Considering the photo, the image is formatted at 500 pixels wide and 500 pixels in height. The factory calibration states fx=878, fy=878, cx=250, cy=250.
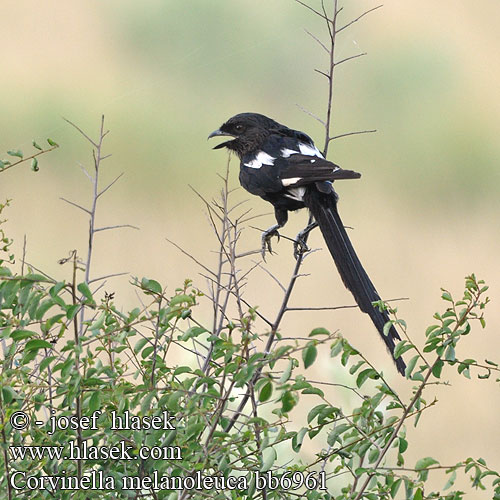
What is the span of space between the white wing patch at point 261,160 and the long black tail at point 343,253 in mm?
329

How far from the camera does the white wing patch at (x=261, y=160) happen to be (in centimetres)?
337

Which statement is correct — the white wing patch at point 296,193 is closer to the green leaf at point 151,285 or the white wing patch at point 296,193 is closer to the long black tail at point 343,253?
the long black tail at point 343,253

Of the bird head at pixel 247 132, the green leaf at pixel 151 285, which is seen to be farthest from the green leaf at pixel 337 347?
the bird head at pixel 247 132

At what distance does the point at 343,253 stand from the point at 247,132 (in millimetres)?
933

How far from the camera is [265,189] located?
331cm

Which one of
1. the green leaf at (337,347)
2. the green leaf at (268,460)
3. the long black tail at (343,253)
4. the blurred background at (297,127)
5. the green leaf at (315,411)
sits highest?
the blurred background at (297,127)

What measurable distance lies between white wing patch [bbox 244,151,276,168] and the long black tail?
329 mm

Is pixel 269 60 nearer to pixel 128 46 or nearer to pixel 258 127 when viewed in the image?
pixel 128 46

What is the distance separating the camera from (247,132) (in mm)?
3584

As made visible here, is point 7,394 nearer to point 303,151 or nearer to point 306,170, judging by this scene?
point 306,170

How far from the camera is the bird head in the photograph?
11.7ft

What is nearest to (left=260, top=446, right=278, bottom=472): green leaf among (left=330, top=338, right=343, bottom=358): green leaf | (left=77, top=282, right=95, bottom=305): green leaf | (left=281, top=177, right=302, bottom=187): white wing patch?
(left=330, top=338, right=343, bottom=358): green leaf

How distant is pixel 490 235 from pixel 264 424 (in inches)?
276

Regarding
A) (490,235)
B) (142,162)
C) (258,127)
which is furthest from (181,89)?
(258,127)
